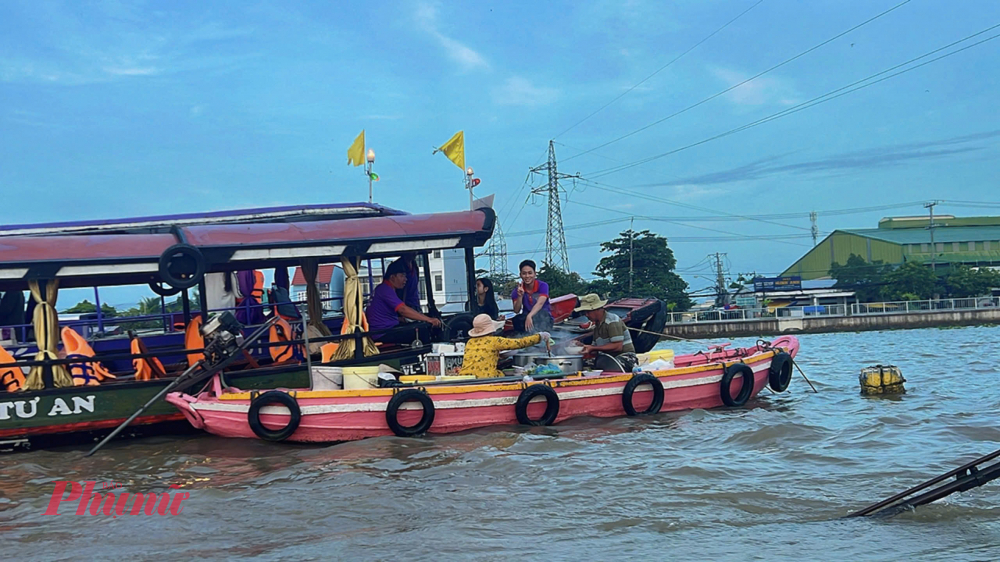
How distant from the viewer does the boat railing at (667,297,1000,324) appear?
145ft

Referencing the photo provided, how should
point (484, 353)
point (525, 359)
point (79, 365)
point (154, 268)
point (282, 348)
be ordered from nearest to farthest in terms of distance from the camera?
point (154, 268) → point (79, 365) → point (484, 353) → point (282, 348) → point (525, 359)

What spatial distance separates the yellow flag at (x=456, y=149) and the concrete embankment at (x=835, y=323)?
30816 mm

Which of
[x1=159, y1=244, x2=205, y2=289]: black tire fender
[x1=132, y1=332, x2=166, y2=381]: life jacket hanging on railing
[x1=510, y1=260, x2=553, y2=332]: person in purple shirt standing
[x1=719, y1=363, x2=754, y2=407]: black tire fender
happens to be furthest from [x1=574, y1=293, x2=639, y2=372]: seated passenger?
[x1=132, y1=332, x2=166, y2=381]: life jacket hanging on railing

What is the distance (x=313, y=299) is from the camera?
36.2 feet

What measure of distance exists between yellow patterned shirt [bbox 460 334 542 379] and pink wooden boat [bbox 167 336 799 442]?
209mm

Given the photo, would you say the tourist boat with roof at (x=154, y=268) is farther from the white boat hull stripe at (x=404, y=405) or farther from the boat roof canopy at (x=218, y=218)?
the white boat hull stripe at (x=404, y=405)

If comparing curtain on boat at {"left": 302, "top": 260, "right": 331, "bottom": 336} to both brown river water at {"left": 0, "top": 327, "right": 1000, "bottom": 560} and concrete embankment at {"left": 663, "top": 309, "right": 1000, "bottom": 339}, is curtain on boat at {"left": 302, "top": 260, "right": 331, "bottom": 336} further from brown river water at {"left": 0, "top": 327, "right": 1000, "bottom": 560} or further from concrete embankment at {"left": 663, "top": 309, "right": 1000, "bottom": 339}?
concrete embankment at {"left": 663, "top": 309, "right": 1000, "bottom": 339}

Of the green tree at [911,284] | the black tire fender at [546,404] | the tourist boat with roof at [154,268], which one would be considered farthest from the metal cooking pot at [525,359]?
the green tree at [911,284]

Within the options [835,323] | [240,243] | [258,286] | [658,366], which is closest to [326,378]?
[240,243]

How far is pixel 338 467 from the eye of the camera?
8.00 metres

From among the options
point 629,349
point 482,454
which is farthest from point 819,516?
point 629,349

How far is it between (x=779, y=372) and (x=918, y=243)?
57.3 metres

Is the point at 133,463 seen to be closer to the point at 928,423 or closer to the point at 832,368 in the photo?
the point at 928,423

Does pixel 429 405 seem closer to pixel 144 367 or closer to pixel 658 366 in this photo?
pixel 658 366
